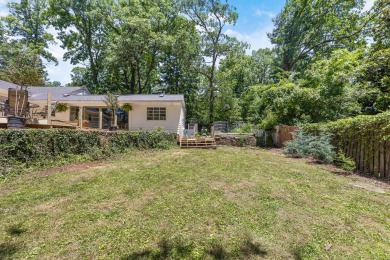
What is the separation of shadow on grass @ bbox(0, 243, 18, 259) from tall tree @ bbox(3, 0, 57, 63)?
2961 cm

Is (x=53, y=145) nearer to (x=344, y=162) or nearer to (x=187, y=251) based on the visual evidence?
(x=187, y=251)

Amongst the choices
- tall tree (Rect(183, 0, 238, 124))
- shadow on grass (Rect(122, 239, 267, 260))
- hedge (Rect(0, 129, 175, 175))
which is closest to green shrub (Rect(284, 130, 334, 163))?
shadow on grass (Rect(122, 239, 267, 260))

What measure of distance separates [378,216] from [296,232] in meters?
1.71

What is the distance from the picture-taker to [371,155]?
620 centimetres

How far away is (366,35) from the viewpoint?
1741cm

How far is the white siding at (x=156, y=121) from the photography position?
15.1m

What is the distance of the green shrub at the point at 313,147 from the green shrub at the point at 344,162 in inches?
9.8

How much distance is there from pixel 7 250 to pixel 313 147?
933 centimetres

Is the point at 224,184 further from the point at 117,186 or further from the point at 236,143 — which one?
the point at 236,143

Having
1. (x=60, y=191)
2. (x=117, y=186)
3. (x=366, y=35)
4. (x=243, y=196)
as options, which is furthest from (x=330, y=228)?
(x=366, y=35)

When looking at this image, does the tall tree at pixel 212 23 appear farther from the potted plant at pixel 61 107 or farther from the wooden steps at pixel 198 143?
the potted plant at pixel 61 107

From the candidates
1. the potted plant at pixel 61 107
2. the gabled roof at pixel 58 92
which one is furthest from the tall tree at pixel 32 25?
the potted plant at pixel 61 107

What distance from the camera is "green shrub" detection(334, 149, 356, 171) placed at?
6.63 meters

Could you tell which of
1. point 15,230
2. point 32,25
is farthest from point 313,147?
point 32,25
